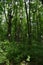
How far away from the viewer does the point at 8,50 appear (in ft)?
49.4

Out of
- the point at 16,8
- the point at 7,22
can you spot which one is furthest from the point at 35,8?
the point at 7,22

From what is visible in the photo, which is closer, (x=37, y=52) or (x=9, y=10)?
(x=37, y=52)

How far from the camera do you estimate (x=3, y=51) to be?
16766mm

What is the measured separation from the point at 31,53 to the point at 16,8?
8.05m

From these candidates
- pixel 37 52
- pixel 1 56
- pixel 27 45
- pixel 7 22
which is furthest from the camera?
pixel 7 22

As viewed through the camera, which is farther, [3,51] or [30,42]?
[3,51]

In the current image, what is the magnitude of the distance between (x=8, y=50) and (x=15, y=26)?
6055 millimetres

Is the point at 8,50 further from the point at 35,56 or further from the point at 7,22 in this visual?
the point at 7,22

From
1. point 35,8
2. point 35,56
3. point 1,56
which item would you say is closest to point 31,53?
point 35,56

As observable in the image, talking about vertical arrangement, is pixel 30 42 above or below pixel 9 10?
below

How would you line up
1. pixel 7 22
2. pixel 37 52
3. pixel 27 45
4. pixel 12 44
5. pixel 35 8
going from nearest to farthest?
pixel 37 52
pixel 27 45
pixel 12 44
pixel 35 8
pixel 7 22

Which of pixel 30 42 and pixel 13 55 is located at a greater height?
pixel 30 42

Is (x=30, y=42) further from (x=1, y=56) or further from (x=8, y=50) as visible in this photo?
(x=1, y=56)

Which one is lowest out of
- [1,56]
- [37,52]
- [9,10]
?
[1,56]
